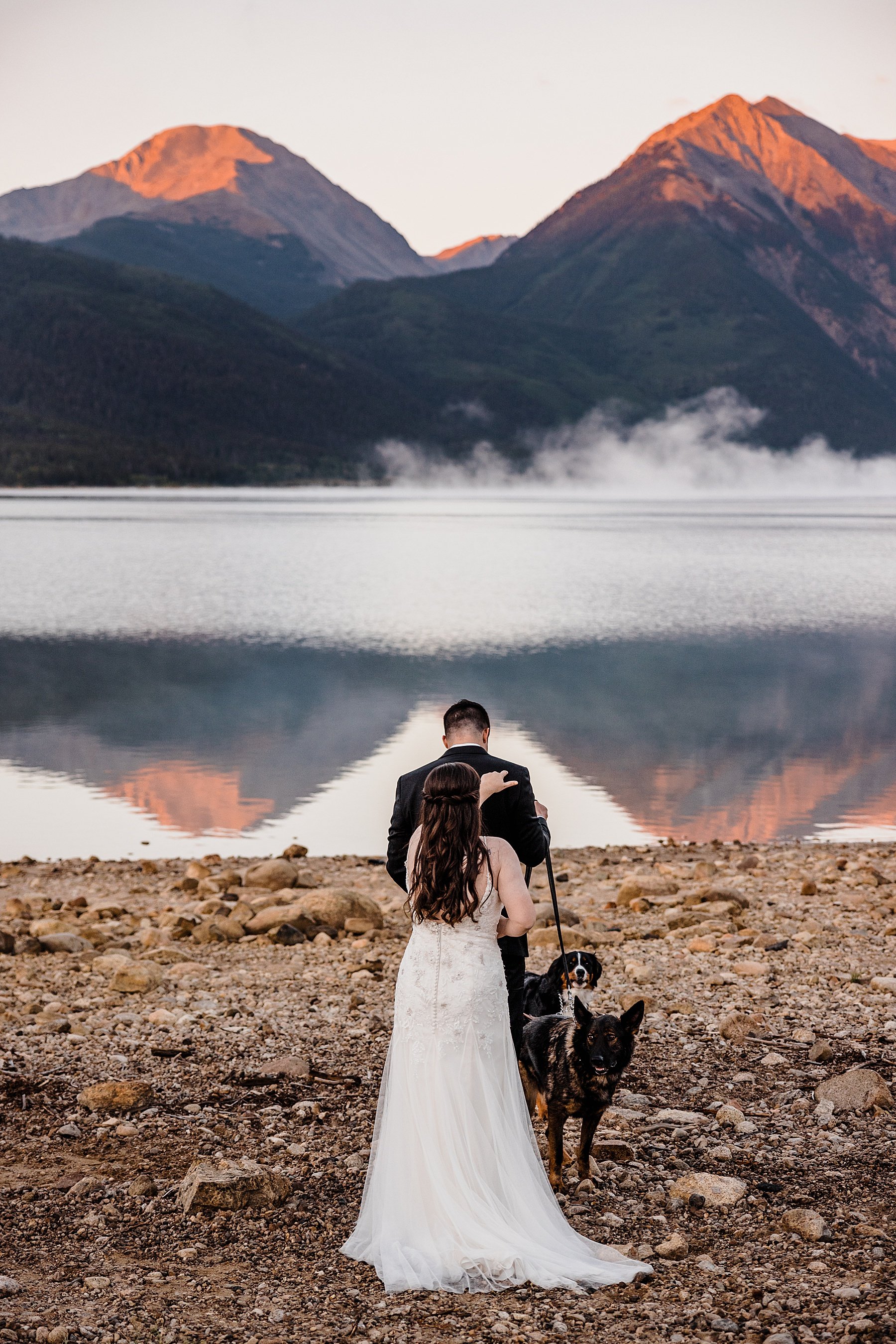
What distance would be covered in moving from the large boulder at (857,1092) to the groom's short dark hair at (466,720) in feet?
9.73

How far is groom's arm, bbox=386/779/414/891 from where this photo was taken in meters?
5.54

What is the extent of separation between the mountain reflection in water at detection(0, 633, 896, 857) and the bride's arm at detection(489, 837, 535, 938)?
36.6ft

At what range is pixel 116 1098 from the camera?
6.98m

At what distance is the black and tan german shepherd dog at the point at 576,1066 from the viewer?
18.2ft

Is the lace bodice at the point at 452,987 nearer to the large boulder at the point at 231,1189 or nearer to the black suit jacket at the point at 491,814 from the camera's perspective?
the black suit jacket at the point at 491,814

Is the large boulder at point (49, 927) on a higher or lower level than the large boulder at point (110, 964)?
lower

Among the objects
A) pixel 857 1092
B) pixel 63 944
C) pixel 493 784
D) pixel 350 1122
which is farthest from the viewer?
pixel 63 944

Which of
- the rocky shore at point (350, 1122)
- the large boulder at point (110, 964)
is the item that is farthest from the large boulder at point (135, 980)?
the large boulder at point (110, 964)

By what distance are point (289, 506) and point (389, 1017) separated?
179m

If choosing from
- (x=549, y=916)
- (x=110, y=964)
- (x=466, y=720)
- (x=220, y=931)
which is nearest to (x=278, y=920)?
(x=220, y=931)

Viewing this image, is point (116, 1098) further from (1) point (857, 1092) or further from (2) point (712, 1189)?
(1) point (857, 1092)

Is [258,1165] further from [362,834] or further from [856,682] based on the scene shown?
[856,682]

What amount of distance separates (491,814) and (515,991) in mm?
866

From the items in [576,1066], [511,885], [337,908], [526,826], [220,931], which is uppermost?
[526,826]
